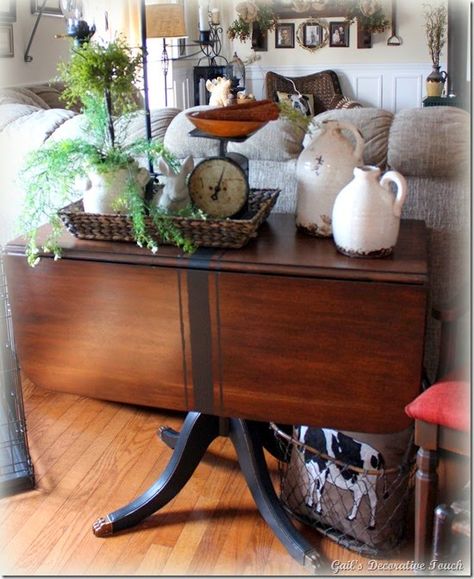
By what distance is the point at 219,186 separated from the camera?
1.69m

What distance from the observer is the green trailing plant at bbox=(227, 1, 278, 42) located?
6539 mm

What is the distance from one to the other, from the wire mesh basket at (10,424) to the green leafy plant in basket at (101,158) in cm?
55

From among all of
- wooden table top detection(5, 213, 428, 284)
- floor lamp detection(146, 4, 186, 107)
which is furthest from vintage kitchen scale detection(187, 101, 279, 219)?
floor lamp detection(146, 4, 186, 107)

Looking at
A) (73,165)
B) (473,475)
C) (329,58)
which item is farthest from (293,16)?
(473,475)

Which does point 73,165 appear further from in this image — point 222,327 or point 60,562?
point 60,562

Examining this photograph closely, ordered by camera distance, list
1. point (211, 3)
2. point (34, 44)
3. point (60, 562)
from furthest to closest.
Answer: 1. point (211, 3)
2. point (34, 44)
3. point (60, 562)

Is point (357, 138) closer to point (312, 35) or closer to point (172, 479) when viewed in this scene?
point (172, 479)

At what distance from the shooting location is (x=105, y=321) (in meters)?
1.78

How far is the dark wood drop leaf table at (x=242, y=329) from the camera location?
156 cm

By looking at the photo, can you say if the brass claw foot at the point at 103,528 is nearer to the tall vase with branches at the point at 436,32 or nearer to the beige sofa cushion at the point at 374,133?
the beige sofa cushion at the point at 374,133

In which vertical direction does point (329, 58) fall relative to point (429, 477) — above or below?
above

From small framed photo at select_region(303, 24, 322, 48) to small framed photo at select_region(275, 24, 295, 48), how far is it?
12 cm

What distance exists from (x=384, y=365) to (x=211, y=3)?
5613 mm

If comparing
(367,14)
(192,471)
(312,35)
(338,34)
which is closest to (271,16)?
(312,35)
